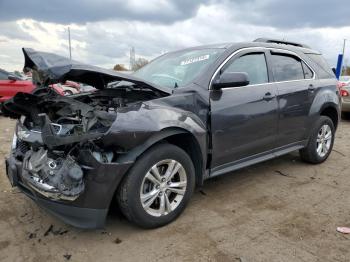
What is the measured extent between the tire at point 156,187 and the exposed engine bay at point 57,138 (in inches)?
11.1

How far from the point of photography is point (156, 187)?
317cm

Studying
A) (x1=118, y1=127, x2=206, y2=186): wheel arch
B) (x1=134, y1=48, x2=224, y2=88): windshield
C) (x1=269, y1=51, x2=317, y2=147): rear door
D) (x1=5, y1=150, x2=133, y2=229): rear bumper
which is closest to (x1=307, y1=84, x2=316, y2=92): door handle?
(x1=269, y1=51, x2=317, y2=147): rear door

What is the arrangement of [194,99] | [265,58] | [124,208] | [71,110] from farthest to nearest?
[265,58] < [194,99] < [71,110] < [124,208]

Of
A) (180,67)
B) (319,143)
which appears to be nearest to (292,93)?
(319,143)

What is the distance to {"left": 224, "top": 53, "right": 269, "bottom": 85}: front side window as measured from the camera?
400 centimetres

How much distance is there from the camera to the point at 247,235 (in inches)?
123

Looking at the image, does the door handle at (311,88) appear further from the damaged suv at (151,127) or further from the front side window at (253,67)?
the front side window at (253,67)

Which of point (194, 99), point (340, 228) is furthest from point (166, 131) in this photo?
point (340, 228)

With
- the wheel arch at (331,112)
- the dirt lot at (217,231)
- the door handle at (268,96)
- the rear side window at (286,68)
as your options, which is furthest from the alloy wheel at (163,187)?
the wheel arch at (331,112)

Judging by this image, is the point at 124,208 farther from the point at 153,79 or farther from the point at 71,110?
the point at 153,79

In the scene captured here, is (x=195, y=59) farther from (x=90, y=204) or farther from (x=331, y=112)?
(x=331, y=112)

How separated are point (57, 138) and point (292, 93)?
10.3ft

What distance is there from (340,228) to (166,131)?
187 centimetres

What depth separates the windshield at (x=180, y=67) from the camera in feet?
12.4
